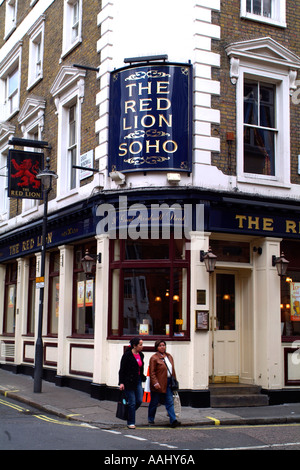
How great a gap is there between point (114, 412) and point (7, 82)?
15.7 m

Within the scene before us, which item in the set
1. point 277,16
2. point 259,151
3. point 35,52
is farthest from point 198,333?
point 35,52

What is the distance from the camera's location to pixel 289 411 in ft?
41.2

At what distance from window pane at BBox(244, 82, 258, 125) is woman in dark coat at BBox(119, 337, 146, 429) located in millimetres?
6730

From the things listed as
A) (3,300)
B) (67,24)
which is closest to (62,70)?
(67,24)

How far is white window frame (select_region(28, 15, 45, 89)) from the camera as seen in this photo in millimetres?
19688

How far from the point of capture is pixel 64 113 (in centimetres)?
1727

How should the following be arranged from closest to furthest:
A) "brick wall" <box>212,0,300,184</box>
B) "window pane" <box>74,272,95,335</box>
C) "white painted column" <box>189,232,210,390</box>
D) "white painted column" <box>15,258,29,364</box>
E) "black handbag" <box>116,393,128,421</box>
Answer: "black handbag" <box>116,393,128,421</box>
"white painted column" <box>189,232,210,390</box>
"brick wall" <box>212,0,300,184</box>
"window pane" <box>74,272,95,335</box>
"white painted column" <box>15,258,29,364</box>

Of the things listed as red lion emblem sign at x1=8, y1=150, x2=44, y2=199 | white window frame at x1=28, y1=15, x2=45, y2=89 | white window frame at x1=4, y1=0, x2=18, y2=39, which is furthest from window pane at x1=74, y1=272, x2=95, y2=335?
white window frame at x1=4, y1=0, x2=18, y2=39

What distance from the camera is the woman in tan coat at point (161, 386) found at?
1073 centimetres

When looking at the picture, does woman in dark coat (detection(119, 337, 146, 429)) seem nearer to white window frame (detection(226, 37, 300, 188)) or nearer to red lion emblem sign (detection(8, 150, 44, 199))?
white window frame (detection(226, 37, 300, 188))

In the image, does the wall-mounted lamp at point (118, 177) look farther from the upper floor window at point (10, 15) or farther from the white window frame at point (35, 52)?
the upper floor window at point (10, 15)

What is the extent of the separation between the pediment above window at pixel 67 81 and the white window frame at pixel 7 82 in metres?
4.54

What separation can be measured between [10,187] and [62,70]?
12.0ft

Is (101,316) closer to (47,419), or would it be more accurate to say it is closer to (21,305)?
(47,419)
